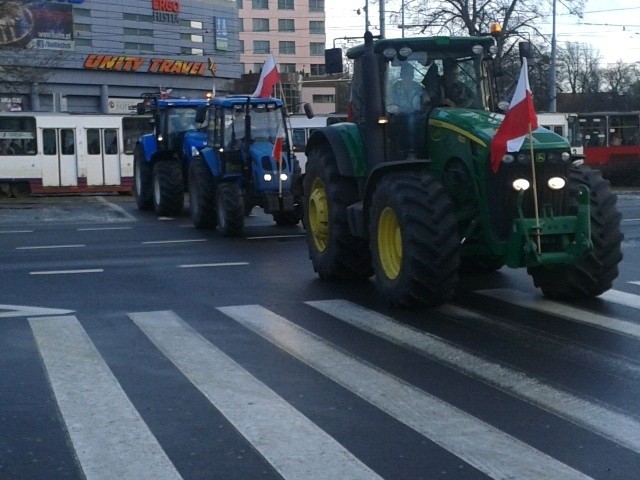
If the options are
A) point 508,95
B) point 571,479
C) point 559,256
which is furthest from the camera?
point 508,95

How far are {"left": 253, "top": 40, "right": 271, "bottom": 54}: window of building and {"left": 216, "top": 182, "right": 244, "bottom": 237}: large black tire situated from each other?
3701 inches

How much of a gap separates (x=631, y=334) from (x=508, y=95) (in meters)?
3.67

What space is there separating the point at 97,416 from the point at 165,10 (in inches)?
2794

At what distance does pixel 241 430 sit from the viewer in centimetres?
667

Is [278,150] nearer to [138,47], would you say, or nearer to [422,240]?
[422,240]

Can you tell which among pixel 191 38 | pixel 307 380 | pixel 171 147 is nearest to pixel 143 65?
pixel 191 38

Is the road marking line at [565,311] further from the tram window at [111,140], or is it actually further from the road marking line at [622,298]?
the tram window at [111,140]

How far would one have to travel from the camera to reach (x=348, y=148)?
12711 millimetres

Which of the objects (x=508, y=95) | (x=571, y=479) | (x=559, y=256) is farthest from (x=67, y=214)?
(x=571, y=479)

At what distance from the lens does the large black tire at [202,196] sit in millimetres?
21294

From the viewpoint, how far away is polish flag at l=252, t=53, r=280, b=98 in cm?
2027

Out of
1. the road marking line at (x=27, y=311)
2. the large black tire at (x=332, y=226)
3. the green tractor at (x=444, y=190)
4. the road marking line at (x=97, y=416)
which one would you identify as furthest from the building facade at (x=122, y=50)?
the road marking line at (x=97, y=416)

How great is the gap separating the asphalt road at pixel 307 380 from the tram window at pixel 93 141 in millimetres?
25914

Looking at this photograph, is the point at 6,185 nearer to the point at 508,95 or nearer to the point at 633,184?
the point at 633,184
